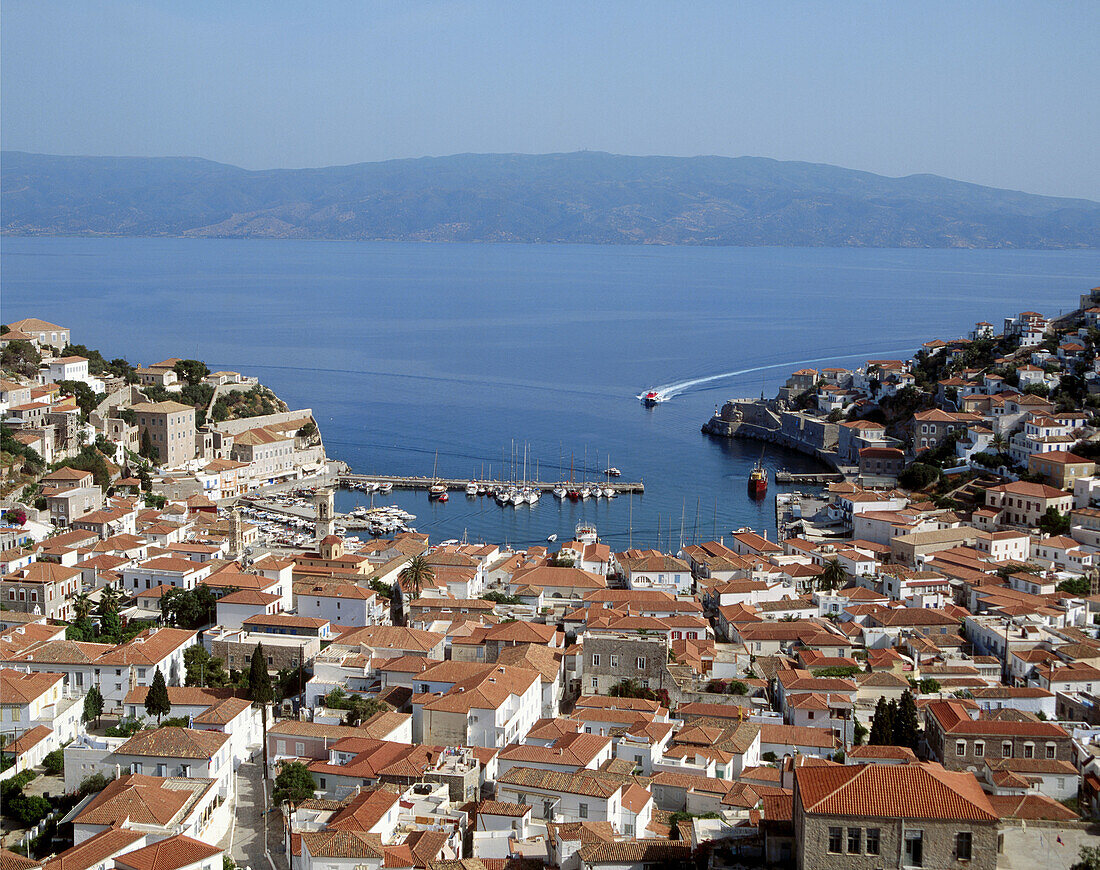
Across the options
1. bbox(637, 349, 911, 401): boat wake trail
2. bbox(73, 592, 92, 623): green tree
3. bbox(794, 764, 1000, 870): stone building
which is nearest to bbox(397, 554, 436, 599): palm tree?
bbox(73, 592, 92, 623): green tree

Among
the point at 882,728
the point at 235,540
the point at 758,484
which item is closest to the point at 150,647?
the point at 235,540

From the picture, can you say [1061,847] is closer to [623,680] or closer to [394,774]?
[394,774]

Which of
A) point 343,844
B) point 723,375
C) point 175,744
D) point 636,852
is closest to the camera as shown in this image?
point 636,852

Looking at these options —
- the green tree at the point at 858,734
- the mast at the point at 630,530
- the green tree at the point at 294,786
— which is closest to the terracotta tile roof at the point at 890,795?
the green tree at the point at 294,786

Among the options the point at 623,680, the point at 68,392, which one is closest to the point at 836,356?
the point at 68,392

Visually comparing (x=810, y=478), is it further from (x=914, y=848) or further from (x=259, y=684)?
(x=914, y=848)

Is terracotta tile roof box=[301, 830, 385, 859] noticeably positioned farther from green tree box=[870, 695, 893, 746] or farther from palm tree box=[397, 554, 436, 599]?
palm tree box=[397, 554, 436, 599]

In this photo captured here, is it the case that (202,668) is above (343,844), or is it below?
below
